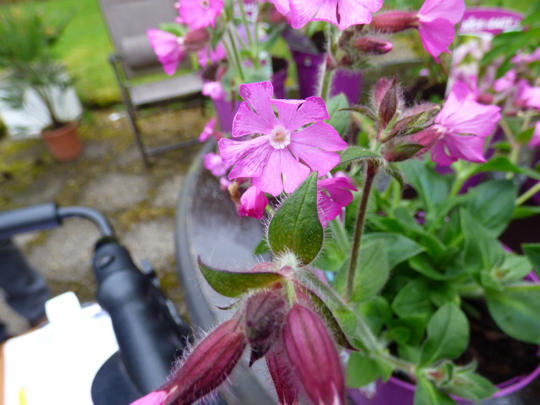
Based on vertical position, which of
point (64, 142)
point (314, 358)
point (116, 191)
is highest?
point (314, 358)

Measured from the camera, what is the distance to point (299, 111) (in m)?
0.24

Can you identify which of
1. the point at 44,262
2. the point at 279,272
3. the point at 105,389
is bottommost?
the point at 44,262

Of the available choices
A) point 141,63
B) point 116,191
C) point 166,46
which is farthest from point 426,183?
point 141,63

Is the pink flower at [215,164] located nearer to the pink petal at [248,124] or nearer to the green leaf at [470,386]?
the pink petal at [248,124]

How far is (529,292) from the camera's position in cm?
41

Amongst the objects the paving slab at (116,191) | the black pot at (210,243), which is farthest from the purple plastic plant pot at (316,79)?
the paving slab at (116,191)

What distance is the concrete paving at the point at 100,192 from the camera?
132cm

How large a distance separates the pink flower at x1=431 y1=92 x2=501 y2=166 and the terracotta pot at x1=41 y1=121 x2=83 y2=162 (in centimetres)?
195

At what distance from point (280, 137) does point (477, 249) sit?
29cm

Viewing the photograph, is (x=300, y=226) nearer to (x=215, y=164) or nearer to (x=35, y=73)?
(x=215, y=164)

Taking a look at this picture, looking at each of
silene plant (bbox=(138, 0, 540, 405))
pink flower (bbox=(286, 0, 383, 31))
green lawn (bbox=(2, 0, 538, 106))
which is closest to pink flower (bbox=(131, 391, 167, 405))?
silene plant (bbox=(138, 0, 540, 405))

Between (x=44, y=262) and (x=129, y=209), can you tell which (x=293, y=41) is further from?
(x=44, y=262)

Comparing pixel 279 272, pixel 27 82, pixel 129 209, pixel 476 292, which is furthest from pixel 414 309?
pixel 27 82

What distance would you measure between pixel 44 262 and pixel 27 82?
3.26 ft
